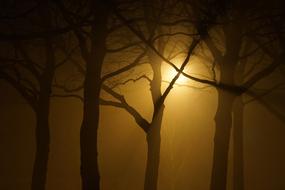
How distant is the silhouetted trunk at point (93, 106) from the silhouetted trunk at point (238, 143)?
607 centimetres

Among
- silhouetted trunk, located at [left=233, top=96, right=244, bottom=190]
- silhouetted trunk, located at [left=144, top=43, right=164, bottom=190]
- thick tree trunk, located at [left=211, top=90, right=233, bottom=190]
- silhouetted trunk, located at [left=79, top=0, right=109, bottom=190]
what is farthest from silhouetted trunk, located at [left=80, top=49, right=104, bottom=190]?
silhouetted trunk, located at [left=233, top=96, right=244, bottom=190]

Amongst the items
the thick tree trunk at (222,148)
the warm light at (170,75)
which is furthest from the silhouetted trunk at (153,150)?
the warm light at (170,75)

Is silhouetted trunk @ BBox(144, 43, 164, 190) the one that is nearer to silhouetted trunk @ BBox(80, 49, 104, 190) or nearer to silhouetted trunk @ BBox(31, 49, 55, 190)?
silhouetted trunk @ BBox(31, 49, 55, 190)

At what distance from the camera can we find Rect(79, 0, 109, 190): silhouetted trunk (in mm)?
8625

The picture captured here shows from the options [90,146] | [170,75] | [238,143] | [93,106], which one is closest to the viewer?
[90,146]

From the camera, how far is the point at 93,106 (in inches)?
346

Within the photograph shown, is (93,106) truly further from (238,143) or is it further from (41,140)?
(238,143)

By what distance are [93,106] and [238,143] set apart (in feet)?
20.5

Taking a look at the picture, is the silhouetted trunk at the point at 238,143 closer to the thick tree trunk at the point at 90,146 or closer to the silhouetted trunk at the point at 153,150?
the silhouetted trunk at the point at 153,150

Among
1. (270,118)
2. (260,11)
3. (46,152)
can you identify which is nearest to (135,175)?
(270,118)

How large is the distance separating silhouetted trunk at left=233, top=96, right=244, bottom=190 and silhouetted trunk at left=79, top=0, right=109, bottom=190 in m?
6.07

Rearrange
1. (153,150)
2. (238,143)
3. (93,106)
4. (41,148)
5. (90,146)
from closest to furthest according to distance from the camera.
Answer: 1. (90,146)
2. (93,106)
3. (41,148)
4. (153,150)
5. (238,143)

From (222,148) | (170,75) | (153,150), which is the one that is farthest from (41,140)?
(170,75)

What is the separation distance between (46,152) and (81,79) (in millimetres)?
4622
